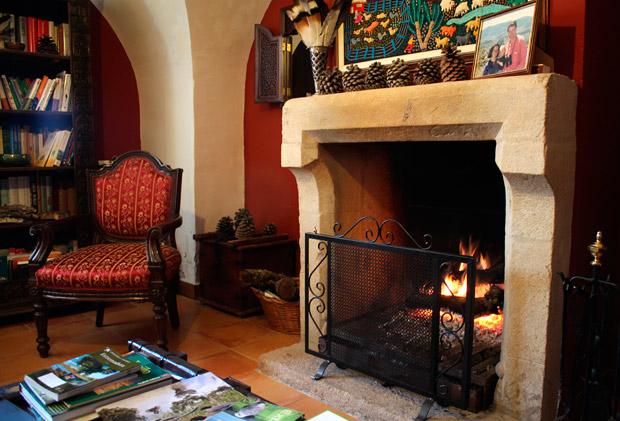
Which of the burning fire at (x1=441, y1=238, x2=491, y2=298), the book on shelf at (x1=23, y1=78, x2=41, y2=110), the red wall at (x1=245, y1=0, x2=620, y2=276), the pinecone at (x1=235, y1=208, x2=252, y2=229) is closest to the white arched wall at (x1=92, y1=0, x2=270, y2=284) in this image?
the pinecone at (x1=235, y1=208, x2=252, y2=229)

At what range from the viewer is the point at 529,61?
1796mm

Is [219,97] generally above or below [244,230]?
above

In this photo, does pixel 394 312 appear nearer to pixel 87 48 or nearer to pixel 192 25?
pixel 192 25

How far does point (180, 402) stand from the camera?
1317 mm

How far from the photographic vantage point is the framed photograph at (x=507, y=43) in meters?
1.83

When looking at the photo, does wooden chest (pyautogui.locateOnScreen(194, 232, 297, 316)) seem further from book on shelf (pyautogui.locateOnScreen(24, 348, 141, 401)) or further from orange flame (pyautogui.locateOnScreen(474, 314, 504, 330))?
book on shelf (pyautogui.locateOnScreen(24, 348, 141, 401))

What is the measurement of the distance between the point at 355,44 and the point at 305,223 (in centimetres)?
99

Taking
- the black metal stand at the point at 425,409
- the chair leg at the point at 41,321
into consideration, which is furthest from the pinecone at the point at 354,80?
the chair leg at the point at 41,321

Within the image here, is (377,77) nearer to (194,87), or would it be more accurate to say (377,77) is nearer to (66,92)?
(194,87)

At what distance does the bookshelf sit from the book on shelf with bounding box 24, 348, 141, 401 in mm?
1893

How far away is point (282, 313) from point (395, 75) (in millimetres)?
1499

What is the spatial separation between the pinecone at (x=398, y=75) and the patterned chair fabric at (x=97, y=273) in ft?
4.79

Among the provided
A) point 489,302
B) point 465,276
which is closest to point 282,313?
point 465,276

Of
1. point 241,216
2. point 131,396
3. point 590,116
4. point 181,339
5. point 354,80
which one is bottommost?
point 181,339
